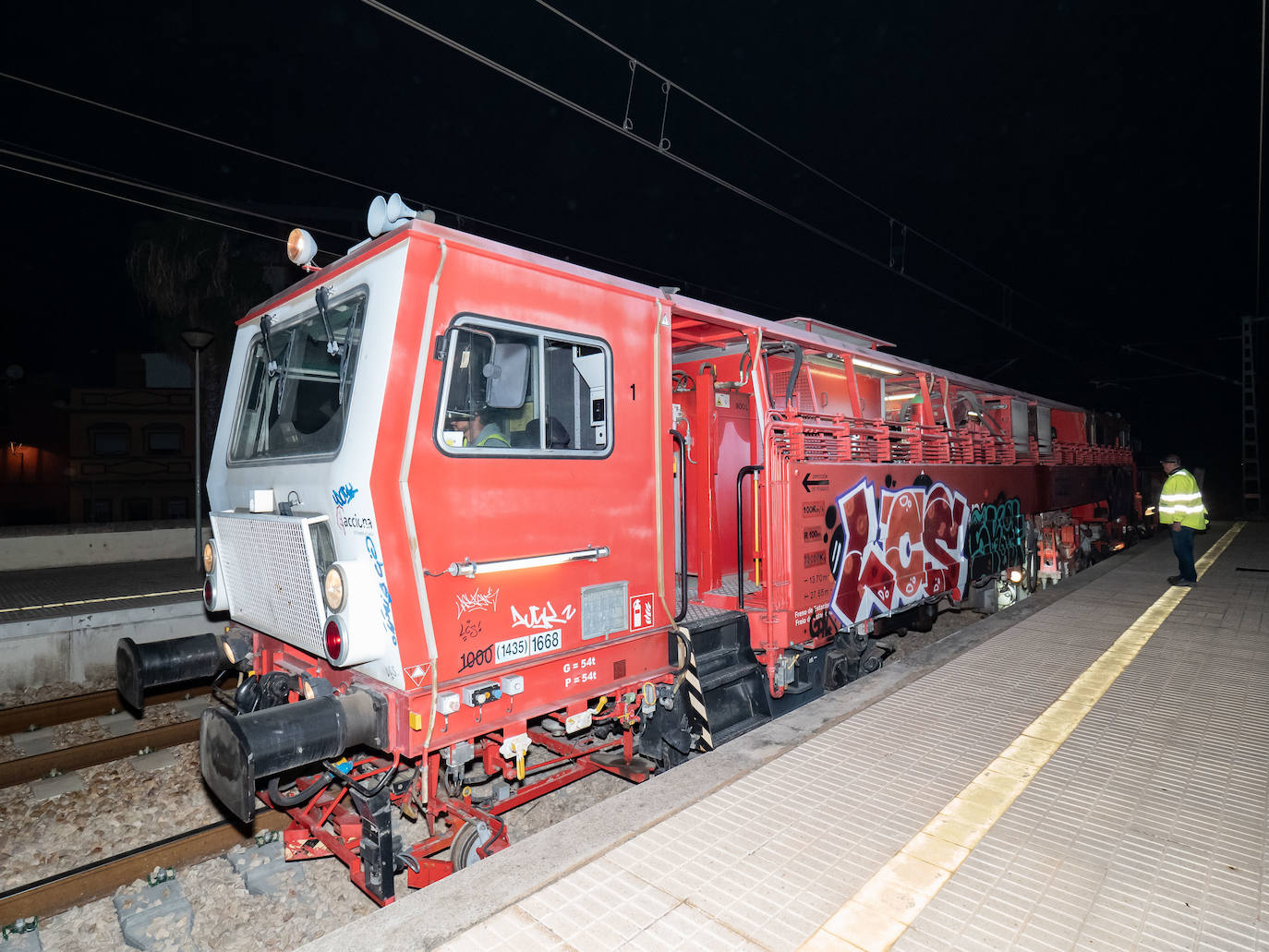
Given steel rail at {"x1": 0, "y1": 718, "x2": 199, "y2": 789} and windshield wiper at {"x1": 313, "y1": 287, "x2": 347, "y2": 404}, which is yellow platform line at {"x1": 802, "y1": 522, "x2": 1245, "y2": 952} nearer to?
windshield wiper at {"x1": 313, "y1": 287, "x2": 347, "y2": 404}

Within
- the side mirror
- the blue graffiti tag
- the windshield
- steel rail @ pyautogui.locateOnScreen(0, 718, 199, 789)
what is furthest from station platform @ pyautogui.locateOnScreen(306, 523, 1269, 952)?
steel rail @ pyautogui.locateOnScreen(0, 718, 199, 789)

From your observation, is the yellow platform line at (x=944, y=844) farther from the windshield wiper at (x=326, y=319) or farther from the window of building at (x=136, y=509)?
the window of building at (x=136, y=509)

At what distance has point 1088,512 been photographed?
14.4 meters

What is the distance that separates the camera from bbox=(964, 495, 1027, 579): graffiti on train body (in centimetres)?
838

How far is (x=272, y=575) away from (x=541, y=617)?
153 centimetres

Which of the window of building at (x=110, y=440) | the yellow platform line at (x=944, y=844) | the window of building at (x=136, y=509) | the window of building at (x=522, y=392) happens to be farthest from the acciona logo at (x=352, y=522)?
the window of building at (x=110, y=440)

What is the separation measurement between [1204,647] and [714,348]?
5.48 metres

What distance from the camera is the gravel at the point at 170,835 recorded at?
3855 millimetres

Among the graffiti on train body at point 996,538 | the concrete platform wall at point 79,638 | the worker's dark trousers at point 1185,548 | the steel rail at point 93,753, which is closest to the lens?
Result: the steel rail at point 93,753

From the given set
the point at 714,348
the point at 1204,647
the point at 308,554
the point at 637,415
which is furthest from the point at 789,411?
the point at 1204,647

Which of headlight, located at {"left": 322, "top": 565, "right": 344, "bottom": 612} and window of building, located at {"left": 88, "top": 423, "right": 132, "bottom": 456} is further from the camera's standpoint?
window of building, located at {"left": 88, "top": 423, "right": 132, "bottom": 456}

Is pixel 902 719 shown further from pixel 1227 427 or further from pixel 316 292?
pixel 1227 427

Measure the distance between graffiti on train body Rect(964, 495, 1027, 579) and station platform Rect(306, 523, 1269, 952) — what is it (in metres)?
3.06

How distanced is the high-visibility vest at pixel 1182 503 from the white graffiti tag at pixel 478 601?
1051cm
